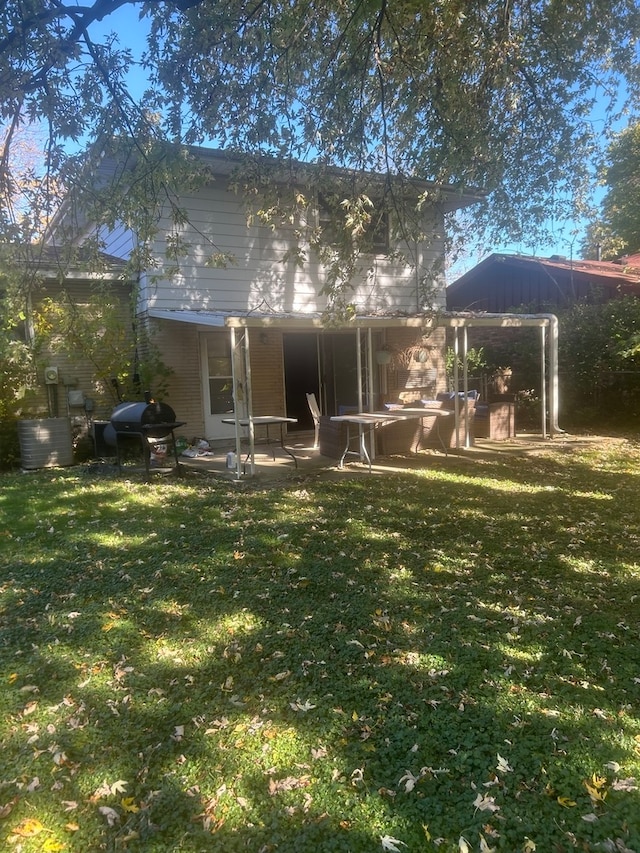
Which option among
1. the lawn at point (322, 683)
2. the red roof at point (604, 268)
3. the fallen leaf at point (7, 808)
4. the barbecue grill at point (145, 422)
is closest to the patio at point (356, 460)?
the barbecue grill at point (145, 422)

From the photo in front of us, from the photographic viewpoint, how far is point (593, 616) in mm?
3914

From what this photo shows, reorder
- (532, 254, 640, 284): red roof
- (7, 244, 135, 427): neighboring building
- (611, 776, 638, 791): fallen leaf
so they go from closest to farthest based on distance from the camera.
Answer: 1. (611, 776, 638, 791): fallen leaf
2. (7, 244, 135, 427): neighboring building
3. (532, 254, 640, 284): red roof

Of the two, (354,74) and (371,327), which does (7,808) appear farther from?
(371,327)

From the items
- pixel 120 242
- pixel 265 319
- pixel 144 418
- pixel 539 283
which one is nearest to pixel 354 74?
pixel 265 319

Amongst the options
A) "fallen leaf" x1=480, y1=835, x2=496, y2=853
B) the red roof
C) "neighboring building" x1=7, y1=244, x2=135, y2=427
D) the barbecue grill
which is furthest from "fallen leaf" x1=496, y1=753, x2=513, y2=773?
the red roof

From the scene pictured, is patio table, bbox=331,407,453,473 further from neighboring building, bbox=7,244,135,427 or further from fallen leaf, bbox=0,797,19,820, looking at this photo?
fallen leaf, bbox=0,797,19,820

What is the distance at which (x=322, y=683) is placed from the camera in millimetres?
3191

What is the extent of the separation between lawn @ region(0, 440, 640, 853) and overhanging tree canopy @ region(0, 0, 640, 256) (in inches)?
161

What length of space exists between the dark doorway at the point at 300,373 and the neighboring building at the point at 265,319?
0.02 meters

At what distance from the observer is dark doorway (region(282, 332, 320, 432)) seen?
12.9 meters

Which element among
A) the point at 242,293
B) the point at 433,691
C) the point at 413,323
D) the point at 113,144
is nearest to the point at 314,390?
the point at 242,293

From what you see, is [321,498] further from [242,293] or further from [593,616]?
[242,293]

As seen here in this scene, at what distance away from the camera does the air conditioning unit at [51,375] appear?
389 inches

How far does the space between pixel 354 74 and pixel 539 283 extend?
582 inches
